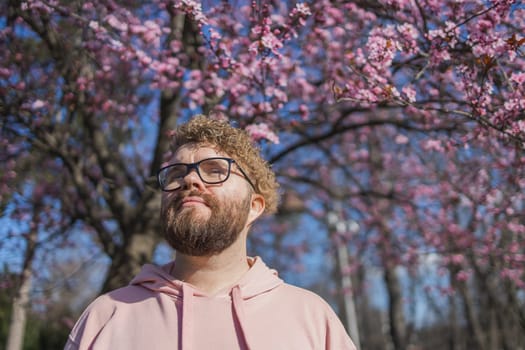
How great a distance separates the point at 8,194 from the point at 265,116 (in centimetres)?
249

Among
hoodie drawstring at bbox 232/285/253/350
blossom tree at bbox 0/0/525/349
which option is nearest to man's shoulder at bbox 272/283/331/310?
hoodie drawstring at bbox 232/285/253/350

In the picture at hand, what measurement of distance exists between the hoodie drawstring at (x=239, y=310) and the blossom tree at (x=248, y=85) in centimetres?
153

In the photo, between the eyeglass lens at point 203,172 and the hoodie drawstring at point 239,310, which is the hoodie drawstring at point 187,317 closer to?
the hoodie drawstring at point 239,310

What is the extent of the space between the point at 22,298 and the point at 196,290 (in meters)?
3.77

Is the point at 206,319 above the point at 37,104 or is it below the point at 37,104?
below

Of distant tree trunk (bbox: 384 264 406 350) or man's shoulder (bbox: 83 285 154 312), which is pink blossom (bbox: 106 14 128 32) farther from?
distant tree trunk (bbox: 384 264 406 350)

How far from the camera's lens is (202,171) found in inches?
92.8

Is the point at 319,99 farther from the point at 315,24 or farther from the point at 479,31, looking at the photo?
the point at 479,31

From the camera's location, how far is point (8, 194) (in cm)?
479

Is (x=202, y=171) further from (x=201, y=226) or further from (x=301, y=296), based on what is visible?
(x=301, y=296)

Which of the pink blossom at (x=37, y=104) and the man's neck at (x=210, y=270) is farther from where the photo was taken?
the pink blossom at (x=37, y=104)

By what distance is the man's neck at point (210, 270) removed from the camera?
2.32 m

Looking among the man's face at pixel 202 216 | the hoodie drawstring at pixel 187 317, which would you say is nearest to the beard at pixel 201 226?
the man's face at pixel 202 216

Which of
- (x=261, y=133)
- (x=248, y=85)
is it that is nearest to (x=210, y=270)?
(x=261, y=133)
